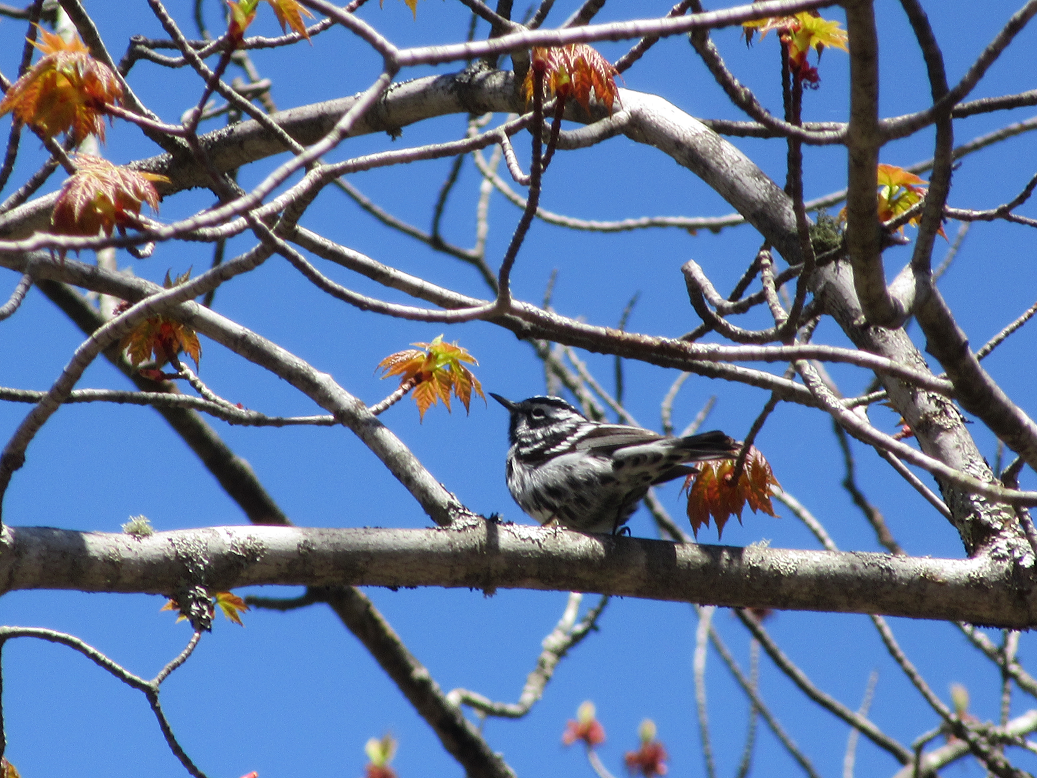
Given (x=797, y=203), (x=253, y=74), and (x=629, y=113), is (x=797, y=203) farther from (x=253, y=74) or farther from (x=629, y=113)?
(x=253, y=74)

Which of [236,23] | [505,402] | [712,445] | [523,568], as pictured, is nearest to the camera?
[236,23]

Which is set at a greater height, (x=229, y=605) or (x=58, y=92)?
(x=58, y=92)

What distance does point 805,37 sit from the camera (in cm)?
299

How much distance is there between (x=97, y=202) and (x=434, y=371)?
5.71 feet

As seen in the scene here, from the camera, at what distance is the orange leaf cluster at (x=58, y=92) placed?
8.91ft

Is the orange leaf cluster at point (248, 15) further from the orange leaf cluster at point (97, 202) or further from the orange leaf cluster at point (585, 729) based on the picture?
the orange leaf cluster at point (585, 729)

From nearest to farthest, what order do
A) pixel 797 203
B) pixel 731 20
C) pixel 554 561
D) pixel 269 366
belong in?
pixel 731 20
pixel 797 203
pixel 554 561
pixel 269 366

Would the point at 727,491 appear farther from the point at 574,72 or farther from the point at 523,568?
the point at 574,72

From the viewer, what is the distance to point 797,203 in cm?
260

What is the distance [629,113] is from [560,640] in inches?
149

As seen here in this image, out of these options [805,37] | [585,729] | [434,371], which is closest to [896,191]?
[805,37]

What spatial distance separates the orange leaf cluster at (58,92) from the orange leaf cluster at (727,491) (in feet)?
9.02

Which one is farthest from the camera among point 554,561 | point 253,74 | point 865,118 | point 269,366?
point 253,74

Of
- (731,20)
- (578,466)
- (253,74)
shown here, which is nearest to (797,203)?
(731,20)
